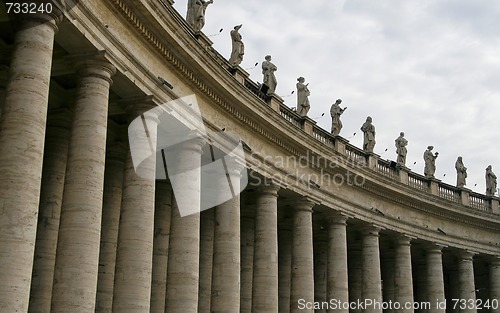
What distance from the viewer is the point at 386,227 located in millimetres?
59906

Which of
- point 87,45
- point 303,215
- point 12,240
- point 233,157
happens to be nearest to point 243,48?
point 233,157

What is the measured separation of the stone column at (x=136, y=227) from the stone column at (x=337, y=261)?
78.8ft

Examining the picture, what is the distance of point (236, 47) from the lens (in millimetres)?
47812

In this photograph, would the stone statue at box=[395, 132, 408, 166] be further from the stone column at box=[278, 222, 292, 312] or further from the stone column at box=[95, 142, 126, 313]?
the stone column at box=[95, 142, 126, 313]

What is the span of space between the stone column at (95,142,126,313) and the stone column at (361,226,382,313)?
83.6ft

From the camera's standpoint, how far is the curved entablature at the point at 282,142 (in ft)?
109

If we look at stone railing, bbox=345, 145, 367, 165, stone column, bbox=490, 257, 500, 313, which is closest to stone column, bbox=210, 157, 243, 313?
stone railing, bbox=345, 145, 367, 165

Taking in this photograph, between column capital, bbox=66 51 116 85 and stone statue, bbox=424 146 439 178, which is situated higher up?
stone statue, bbox=424 146 439 178

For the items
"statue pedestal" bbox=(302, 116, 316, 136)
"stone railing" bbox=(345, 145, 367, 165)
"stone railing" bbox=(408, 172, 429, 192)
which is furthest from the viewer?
"stone railing" bbox=(408, 172, 429, 192)

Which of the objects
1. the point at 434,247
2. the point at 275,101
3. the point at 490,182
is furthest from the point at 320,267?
the point at 490,182

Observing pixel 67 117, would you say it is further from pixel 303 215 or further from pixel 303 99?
pixel 303 99

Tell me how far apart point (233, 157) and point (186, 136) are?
549cm

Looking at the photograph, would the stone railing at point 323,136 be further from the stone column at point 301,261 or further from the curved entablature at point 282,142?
the stone column at point 301,261

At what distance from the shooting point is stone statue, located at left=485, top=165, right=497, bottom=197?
77250mm
